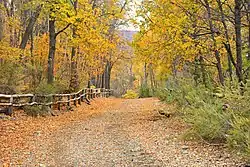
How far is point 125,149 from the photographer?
8.05 meters

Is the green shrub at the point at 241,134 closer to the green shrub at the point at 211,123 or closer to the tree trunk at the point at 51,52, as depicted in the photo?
the green shrub at the point at 211,123

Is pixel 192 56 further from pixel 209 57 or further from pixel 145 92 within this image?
pixel 145 92

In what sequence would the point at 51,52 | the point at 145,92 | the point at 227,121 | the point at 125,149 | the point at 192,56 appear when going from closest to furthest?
the point at 227,121 → the point at 125,149 → the point at 192,56 → the point at 51,52 → the point at 145,92

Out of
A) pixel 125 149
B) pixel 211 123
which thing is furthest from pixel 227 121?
pixel 125 149

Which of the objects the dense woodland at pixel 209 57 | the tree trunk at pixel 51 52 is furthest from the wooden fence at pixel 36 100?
the dense woodland at pixel 209 57

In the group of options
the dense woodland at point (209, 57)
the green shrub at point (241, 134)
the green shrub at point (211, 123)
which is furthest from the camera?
the green shrub at point (211, 123)

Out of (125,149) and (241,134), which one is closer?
(241,134)

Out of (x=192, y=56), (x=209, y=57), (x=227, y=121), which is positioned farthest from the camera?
(x=209, y=57)

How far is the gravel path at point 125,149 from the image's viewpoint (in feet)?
22.1

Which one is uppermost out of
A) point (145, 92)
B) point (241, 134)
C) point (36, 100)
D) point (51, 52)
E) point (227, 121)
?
point (51, 52)

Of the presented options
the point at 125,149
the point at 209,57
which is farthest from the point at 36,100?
the point at 209,57

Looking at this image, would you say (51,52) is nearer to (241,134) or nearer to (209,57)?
(209,57)

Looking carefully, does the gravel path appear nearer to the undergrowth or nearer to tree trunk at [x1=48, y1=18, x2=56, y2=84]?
the undergrowth

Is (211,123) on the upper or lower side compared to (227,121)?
lower
